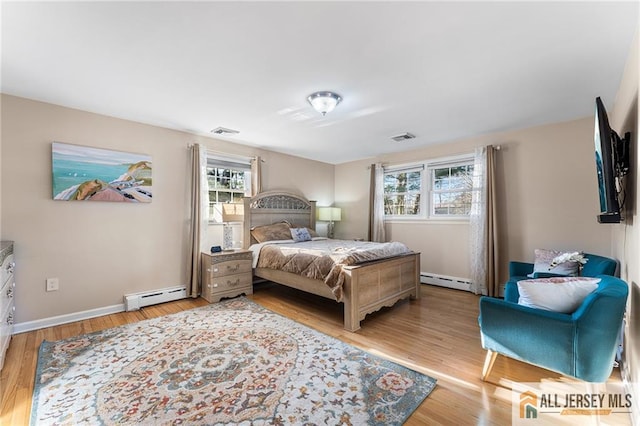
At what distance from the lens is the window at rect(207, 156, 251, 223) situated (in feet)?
14.5

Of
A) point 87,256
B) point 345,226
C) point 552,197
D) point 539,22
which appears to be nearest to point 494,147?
point 552,197

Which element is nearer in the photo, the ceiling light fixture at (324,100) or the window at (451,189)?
the ceiling light fixture at (324,100)

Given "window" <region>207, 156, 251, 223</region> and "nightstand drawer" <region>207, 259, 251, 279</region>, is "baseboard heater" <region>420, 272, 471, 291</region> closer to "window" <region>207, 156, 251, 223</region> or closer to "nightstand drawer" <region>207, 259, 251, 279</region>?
"nightstand drawer" <region>207, 259, 251, 279</region>

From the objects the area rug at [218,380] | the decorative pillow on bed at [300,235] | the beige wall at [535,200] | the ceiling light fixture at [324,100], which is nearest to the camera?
the area rug at [218,380]

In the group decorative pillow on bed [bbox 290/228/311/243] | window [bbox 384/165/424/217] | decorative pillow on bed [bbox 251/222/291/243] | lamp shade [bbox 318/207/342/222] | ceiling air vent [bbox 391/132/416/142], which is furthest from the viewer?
lamp shade [bbox 318/207/342/222]

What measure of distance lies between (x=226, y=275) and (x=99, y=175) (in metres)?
1.99

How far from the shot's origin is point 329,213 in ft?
19.1

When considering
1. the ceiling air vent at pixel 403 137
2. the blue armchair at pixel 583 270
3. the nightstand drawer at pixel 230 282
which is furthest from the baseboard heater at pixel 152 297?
the blue armchair at pixel 583 270

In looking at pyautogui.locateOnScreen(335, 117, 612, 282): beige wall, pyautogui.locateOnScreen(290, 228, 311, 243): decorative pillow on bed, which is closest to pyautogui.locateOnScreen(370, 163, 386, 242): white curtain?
pyautogui.locateOnScreen(335, 117, 612, 282): beige wall

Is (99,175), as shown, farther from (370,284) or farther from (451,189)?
(451,189)

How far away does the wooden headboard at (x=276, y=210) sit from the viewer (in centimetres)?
457

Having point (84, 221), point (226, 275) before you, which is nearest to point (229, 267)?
point (226, 275)

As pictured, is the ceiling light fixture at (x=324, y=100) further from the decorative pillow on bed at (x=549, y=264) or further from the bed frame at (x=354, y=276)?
the decorative pillow on bed at (x=549, y=264)

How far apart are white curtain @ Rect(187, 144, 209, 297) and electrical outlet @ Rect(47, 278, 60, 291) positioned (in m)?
1.40
